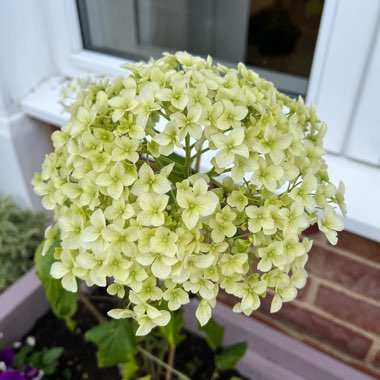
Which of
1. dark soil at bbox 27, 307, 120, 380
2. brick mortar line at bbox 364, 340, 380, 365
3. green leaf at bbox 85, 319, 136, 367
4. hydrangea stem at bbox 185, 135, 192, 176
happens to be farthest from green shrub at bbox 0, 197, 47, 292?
brick mortar line at bbox 364, 340, 380, 365

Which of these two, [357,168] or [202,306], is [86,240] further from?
[357,168]

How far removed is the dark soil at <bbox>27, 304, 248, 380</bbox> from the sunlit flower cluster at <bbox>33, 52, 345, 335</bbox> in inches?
24.5

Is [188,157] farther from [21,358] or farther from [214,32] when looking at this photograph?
[214,32]

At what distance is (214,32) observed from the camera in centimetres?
129

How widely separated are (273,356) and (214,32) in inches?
37.6

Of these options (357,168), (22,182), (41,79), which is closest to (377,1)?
(357,168)

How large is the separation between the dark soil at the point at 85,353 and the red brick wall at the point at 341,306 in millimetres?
198

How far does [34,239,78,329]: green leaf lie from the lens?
2.33 ft

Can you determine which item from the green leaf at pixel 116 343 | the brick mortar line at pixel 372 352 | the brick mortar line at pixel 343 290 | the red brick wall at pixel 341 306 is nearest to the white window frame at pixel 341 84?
the red brick wall at pixel 341 306

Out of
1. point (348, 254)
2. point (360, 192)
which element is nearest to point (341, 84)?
point (360, 192)

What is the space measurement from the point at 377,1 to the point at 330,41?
0.09 metres

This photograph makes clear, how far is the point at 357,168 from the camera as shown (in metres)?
0.80

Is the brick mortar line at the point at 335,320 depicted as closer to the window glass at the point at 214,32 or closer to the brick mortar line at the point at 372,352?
the brick mortar line at the point at 372,352

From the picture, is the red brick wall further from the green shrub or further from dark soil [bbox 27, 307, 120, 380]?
the green shrub
